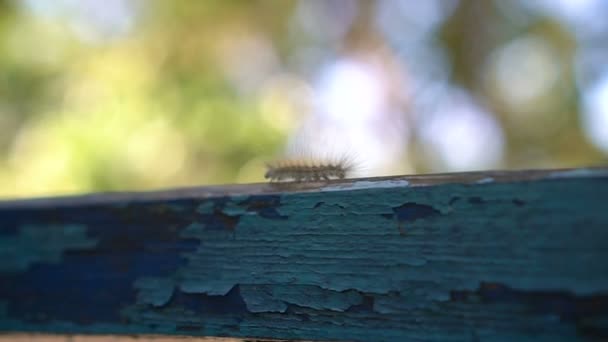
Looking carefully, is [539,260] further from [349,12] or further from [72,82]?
[349,12]

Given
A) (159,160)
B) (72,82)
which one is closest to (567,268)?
(159,160)

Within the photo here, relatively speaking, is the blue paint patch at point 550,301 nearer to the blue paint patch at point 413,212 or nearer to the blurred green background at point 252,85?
the blue paint patch at point 413,212

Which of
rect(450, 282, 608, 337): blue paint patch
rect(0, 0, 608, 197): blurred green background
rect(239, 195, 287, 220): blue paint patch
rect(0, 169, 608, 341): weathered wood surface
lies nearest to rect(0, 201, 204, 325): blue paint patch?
A: rect(0, 169, 608, 341): weathered wood surface

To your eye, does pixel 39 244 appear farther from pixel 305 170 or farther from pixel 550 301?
pixel 550 301

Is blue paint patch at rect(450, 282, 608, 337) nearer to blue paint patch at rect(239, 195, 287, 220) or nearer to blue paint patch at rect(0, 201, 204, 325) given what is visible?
blue paint patch at rect(239, 195, 287, 220)

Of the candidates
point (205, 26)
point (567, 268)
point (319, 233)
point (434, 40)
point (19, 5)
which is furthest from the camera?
point (434, 40)

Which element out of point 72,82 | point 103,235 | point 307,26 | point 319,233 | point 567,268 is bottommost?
point 567,268
